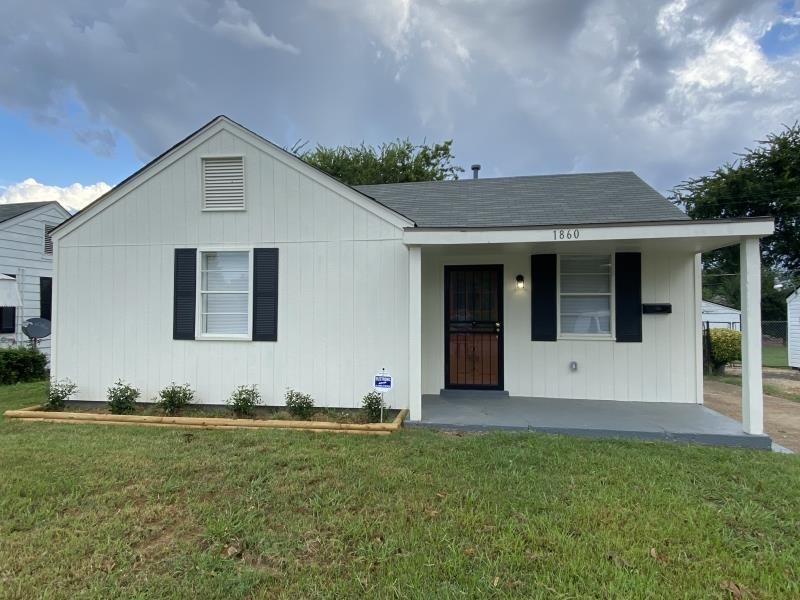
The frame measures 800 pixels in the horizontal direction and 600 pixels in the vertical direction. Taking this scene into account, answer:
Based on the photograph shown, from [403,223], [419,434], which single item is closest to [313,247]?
[403,223]

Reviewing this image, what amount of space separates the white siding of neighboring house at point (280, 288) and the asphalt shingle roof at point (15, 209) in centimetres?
688

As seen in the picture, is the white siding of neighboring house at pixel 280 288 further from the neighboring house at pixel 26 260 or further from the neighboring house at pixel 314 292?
the neighboring house at pixel 26 260

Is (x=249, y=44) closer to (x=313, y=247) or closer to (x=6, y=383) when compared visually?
(x=313, y=247)

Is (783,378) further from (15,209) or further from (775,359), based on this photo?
(15,209)

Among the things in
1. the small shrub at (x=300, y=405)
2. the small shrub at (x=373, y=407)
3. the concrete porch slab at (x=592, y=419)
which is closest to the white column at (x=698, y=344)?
the concrete porch slab at (x=592, y=419)

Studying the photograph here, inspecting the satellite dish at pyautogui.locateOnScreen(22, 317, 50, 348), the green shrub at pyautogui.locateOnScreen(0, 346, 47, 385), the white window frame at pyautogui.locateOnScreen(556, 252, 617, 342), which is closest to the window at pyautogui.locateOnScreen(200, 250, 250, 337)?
the white window frame at pyautogui.locateOnScreen(556, 252, 617, 342)

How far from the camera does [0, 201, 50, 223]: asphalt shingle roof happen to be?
1083 cm

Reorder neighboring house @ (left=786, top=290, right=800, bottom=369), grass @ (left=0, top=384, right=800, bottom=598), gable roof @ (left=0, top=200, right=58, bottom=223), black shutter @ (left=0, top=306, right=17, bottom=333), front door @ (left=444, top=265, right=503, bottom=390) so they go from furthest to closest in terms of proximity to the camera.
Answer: neighboring house @ (left=786, top=290, right=800, bottom=369)
gable roof @ (left=0, top=200, right=58, bottom=223)
black shutter @ (left=0, top=306, right=17, bottom=333)
front door @ (left=444, top=265, right=503, bottom=390)
grass @ (left=0, top=384, right=800, bottom=598)

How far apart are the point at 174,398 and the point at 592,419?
5562mm

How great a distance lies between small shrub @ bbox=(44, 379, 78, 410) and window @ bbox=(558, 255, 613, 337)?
24.7 ft

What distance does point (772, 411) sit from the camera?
256 inches

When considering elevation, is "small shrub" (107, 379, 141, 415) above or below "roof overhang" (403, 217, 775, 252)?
below

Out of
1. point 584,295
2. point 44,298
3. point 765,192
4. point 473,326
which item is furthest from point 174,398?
point 765,192

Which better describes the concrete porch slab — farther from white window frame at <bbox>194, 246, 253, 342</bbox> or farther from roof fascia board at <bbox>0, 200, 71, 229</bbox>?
roof fascia board at <bbox>0, 200, 71, 229</bbox>
